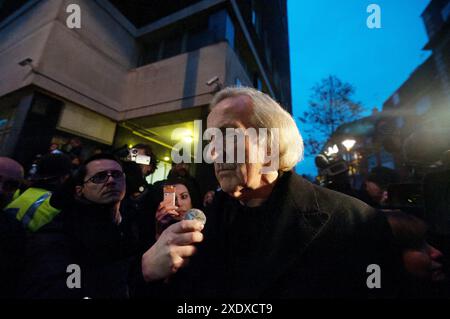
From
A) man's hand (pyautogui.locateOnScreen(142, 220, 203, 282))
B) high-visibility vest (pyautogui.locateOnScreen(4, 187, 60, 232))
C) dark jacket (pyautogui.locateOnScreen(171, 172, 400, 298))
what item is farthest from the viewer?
high-visibility vest (pyautogui.locateOnScreen(4, 187, 60, 232))

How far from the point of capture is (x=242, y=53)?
10.0 metres

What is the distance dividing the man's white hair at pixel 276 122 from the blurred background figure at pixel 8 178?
244cm

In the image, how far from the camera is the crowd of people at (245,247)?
3.65 ft

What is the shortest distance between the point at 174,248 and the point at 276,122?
0.97 meters

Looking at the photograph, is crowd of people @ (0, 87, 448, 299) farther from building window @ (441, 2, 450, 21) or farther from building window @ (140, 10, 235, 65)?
building window @ (441, 2, 450, 21)

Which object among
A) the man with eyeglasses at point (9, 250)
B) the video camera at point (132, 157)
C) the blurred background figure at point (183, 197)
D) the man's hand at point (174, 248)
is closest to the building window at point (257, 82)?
the video camera at point (132, 157)

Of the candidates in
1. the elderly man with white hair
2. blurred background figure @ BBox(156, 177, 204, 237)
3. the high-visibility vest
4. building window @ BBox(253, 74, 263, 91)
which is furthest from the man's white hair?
building window @ BBox(253, 74, 263, 91)

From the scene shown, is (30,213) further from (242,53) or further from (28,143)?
(242,53)

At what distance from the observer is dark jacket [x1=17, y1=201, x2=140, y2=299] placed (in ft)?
4.56

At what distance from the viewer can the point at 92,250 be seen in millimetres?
1641

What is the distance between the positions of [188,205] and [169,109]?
6.16m

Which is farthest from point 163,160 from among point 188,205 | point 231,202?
point 231,202

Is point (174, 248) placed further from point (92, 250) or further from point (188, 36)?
point (188, 36)

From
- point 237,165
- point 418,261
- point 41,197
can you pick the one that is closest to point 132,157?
point 41,197
